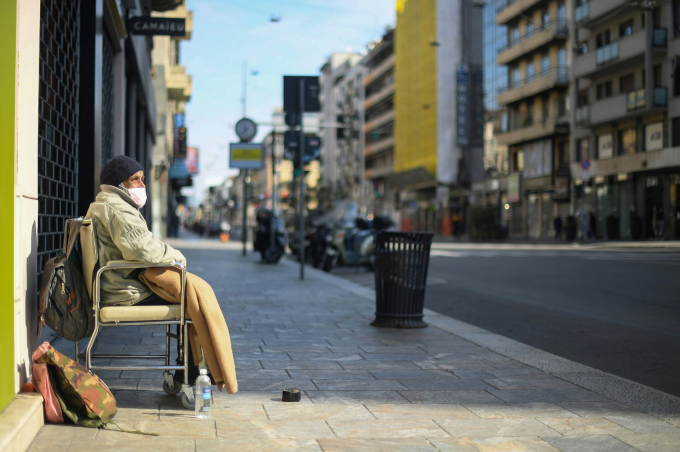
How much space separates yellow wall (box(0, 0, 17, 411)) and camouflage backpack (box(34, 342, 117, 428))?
0.87ft

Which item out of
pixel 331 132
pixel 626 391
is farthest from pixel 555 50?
pixel 331 132

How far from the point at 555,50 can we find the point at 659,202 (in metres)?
14.0

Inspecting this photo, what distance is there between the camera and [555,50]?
4725 centimetres

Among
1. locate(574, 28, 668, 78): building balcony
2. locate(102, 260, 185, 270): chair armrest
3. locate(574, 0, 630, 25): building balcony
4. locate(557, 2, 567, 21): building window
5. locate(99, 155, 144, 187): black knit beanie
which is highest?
locate(557, 2, 567, 21): building window

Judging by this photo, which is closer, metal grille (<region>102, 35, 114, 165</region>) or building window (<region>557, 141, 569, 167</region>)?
metal grille (<region>102, 35, 114, 165</region>)

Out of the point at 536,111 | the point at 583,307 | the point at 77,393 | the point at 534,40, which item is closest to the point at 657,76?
the point at 534,40

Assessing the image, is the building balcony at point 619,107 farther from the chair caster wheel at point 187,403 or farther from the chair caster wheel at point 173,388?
the chair caster wheel at point 187,403

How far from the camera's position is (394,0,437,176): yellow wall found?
215ft

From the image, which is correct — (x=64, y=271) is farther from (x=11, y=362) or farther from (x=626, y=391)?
(x=626, y=391)

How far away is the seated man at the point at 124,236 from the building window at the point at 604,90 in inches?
1617

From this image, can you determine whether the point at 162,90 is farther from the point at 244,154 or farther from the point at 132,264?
the point at 132,264

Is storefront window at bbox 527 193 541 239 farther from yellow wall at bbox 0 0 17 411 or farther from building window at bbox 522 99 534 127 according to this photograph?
yellow wall at bbox 0 0 17 411

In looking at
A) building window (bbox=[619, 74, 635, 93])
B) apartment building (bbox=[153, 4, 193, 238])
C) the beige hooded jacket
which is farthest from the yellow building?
the beige hooded jacket

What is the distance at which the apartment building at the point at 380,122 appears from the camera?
268 ft
